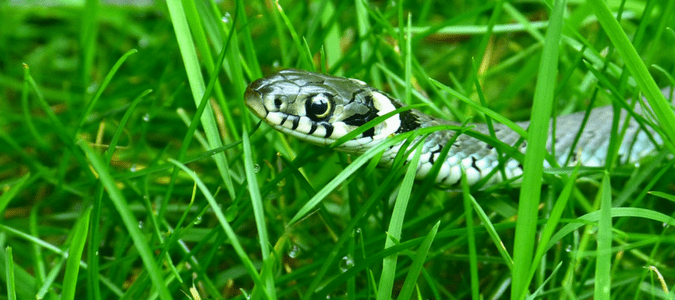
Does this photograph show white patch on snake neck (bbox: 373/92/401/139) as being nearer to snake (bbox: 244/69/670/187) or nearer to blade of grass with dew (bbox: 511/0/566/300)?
snake (bbox: 244/69/670/187)

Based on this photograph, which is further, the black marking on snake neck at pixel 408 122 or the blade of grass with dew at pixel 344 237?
the black marking on snake neck at pixel 408 122

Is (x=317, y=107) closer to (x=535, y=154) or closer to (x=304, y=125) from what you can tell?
(x=304, y=125)

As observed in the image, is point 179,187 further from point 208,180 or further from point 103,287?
point 103,287

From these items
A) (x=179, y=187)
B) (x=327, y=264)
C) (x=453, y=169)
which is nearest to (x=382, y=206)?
(x=453, y=169)

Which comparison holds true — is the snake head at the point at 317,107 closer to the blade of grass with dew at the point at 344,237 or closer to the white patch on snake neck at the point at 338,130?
the white patch on snake neck at the point at 338,130

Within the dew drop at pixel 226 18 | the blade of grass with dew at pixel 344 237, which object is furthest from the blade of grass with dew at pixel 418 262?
the dew drop at pixel 226 18

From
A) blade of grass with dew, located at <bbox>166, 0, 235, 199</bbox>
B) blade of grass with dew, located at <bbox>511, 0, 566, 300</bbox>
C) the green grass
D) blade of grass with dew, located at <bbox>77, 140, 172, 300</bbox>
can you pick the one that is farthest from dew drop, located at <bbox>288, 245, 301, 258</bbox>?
blade of grass with dew, located at <bbox>511, 0, 566, 300</bbox>
